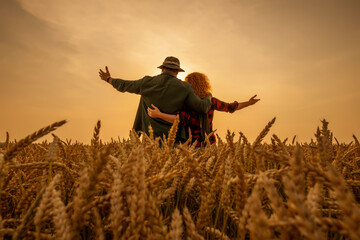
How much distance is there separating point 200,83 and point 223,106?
0.87 metres

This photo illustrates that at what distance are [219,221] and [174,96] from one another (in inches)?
178

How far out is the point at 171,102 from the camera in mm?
5395

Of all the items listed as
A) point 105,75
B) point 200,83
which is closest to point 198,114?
point 200,83

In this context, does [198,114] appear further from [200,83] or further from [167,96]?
[200,83]


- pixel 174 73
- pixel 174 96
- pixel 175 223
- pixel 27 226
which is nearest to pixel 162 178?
pixel 175 223

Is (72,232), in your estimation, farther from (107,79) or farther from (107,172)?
(107,79)

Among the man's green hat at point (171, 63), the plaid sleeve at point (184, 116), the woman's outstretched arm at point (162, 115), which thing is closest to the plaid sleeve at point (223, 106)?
the plaid sleeve at point (184, 116)

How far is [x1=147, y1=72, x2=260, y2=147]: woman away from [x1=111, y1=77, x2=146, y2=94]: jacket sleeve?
0.71 metres

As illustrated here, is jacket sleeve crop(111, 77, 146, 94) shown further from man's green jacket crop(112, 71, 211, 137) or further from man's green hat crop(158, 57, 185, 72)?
man's green hat crop(158, 57, 185, 72)

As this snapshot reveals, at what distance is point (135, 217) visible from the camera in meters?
0.52

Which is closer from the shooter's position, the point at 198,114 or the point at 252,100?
the point at 198,114

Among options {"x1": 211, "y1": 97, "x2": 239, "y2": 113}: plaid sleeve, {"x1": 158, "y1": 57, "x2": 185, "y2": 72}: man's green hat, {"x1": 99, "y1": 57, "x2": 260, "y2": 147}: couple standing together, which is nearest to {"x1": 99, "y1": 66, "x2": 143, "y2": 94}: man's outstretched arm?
{"x1": 99, "y1": 57, "x2": 260, "y2": 147}: couple standing together

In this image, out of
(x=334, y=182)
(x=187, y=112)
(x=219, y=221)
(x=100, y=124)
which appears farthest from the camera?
(x=187, y=112)

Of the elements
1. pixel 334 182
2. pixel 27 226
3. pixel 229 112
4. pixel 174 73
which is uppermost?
pixel 174 73
